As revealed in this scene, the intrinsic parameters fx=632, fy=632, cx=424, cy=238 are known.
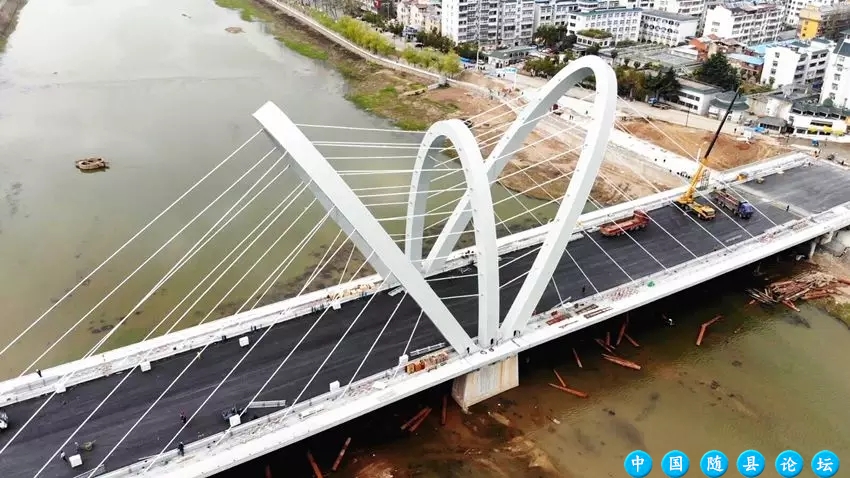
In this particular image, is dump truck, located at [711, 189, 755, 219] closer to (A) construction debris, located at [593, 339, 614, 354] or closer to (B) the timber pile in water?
(B) the timber pile in water

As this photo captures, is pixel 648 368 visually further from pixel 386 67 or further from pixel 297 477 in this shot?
pixel 386 67

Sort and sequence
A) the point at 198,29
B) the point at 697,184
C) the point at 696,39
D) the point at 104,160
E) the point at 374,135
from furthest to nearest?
1. the point at 198,29
2. the point at 696,39
3. the point at 374,135
4. the point at 104,160
5. the point at 697,184

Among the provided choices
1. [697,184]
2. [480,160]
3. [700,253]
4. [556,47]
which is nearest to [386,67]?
[556,47]

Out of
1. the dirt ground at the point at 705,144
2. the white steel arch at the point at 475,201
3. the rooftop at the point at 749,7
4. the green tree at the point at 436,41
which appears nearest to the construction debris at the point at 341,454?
the white steel arch at the point at 475,201

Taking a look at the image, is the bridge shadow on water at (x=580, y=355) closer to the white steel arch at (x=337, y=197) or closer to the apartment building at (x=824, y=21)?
the white steel arch at (x=337, y=197)

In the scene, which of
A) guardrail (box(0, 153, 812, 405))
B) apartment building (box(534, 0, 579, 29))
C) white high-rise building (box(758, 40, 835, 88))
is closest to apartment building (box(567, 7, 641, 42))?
apartment building (box(534, 0, 579, 29))

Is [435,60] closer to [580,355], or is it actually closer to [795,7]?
[580,355]
